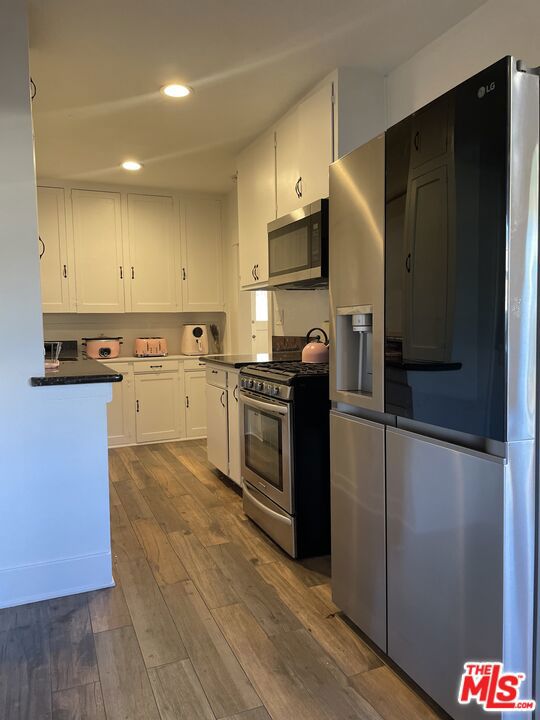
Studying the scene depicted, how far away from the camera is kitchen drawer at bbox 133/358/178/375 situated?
16.4ft

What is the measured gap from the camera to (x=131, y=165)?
14.1 ft

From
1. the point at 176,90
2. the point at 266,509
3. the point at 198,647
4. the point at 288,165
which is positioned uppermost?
the point at 176,90

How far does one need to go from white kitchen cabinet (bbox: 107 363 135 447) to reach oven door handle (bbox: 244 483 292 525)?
2232 millimetres

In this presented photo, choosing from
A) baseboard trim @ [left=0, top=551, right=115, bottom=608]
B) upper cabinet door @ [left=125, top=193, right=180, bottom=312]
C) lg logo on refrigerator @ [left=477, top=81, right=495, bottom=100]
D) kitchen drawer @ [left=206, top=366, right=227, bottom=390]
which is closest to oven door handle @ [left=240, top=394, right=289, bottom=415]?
kitchen drawer @ [left=206, top=366, right=227, bottom=390]

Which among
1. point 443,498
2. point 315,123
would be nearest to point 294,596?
point 443,498

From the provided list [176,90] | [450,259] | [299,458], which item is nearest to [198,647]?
[299,458]

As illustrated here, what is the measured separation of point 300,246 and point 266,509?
1.48m

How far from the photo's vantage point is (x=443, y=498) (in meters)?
1.41

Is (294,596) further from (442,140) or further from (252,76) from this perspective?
(252,76)

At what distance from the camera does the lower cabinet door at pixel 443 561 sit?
127cm

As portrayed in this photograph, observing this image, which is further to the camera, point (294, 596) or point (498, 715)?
point (294, 596)

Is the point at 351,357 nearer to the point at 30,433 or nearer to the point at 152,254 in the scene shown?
the point at 30,433

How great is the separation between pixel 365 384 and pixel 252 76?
1.85 metres

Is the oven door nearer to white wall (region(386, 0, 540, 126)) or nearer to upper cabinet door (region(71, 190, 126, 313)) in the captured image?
white wall (region(386, 0, 540, 126))
